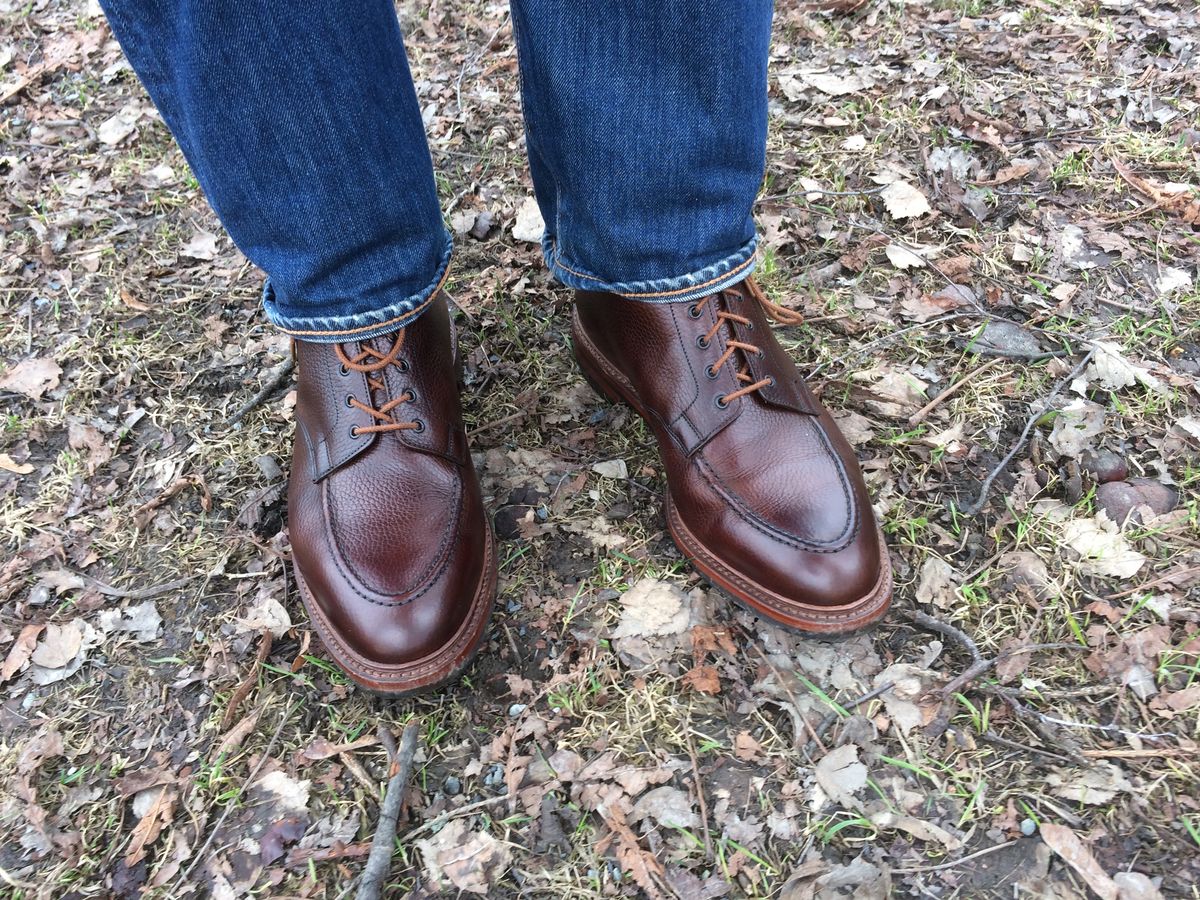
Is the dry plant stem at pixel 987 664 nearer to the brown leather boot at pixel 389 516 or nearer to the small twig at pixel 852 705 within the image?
the small twig at pixel 852 705

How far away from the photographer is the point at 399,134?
56.9 inches

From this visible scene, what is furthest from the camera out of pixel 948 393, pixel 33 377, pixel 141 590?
pixel 33 377

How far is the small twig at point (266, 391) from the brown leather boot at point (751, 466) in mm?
1029

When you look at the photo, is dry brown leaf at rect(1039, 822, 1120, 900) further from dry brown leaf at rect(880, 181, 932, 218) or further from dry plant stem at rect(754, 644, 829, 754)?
dry brown leaf at rect(880, 181, 932, 218)

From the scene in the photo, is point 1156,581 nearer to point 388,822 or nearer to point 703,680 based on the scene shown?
point 703,680

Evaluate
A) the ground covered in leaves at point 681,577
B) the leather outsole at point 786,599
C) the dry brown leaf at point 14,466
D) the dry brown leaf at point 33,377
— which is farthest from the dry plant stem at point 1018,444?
the dry brown leaf at point 33,377

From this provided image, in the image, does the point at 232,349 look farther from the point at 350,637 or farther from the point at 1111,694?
the point at 1111,694

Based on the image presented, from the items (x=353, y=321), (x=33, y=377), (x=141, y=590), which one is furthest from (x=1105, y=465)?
(x=33, y=377)

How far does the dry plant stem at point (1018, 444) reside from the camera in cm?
189

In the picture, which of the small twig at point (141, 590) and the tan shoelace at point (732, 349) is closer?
the tan shoelace at point (732, 349)

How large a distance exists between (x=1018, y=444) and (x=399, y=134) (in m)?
1.63

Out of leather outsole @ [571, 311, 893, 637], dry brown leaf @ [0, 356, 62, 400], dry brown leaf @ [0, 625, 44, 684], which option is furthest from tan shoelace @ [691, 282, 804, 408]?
dry brown leaf @ [0, 356, 62, 400]

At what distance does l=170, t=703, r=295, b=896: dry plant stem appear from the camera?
4.89 ft

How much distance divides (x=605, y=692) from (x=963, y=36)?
124 inches
